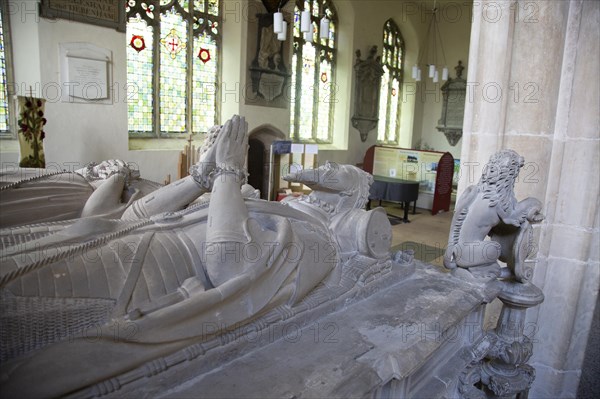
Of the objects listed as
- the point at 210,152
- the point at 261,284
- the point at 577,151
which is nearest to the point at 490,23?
the point at 577,151

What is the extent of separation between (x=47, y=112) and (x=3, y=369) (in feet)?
17.6

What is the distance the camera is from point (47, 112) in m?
5.64

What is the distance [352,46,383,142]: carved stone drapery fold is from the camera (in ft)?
35.5

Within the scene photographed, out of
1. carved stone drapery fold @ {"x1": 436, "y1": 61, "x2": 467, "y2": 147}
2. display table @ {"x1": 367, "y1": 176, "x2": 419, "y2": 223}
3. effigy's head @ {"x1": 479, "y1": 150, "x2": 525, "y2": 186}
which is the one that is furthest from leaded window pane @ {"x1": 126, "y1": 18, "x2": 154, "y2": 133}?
carved stone drapery fold @ {"x1": 436, "y1": 61, "x2": 467, "y2": 147}

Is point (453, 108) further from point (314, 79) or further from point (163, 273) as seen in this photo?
point (163, 273)

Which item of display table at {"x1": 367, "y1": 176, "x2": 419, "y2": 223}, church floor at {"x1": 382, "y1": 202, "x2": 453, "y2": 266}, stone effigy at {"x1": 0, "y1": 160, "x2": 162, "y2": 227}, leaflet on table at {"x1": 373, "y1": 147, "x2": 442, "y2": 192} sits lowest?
church floor at {"x1": 382, "y1": 202, "x2": 453, "y2": 266}

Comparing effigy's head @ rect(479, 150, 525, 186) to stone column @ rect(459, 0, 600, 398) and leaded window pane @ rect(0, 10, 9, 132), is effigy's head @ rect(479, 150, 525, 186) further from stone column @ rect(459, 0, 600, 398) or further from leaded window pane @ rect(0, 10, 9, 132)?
leaded window pane @ rect(0, 10, 9, 132)

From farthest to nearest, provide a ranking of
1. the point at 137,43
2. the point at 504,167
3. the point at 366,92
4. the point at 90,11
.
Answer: the point at 366,92, the point at 137,43, the point at 90,11, the point at 504,167

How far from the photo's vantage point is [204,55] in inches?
307

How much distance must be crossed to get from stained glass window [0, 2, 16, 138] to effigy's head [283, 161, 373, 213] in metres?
5.11

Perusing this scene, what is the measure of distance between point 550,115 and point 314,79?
7722 millimetres

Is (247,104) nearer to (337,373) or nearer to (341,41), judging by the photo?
(341,41)

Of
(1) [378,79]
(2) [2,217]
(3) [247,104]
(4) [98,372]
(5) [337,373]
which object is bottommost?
(5) [337,373]


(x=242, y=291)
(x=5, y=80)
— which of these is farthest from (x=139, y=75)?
(x=242, y=291)
